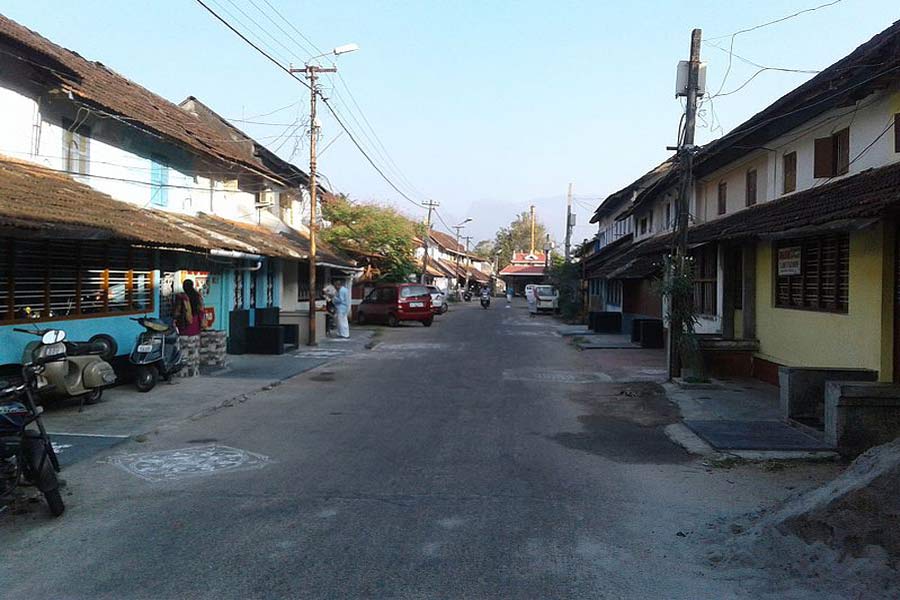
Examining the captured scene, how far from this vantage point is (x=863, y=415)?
8094mm

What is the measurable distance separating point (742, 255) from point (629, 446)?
27.6 feet

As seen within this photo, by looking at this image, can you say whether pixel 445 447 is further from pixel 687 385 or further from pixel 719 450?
pixel 687 385

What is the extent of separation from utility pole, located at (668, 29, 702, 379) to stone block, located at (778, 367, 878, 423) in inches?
166

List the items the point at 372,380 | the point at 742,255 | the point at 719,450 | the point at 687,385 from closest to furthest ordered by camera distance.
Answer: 1. the point at 719,450
2. the point at 687,385
3. the point at 372,380
4. the point at 742,255

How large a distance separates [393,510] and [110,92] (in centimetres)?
1273

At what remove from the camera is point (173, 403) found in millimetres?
11281

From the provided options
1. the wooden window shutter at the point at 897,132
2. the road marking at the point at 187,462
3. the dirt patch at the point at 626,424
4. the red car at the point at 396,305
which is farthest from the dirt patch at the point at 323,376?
the red car at the point at 396,305

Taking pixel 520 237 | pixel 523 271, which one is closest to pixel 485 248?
pixel 520 237

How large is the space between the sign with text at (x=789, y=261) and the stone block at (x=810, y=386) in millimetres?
3523

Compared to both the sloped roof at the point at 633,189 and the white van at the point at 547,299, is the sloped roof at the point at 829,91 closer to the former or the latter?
the sloped roof at the point at 633,189

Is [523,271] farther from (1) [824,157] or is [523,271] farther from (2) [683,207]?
(1) [824,157]

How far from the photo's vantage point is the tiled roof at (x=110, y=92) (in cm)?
1161

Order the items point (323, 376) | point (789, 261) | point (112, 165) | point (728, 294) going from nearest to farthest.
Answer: point (789, 261), point (112, 165), point (323, 376), point (728, 294)

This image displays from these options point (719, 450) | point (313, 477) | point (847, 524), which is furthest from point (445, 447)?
point (847, 524)
